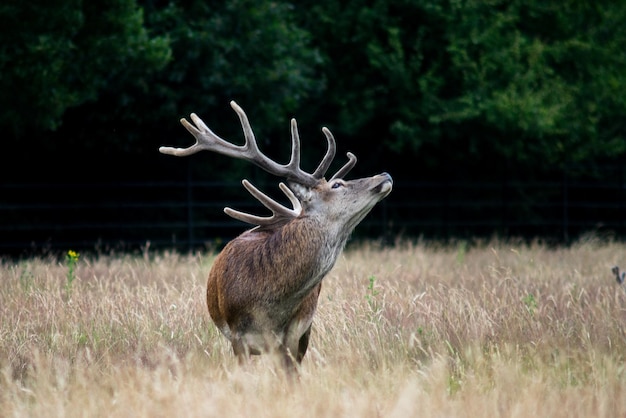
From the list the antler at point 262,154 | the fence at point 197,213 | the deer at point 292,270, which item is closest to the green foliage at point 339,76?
the fence at point 197,213

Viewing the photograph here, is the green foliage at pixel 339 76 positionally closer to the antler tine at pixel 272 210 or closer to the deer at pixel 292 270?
the antler tine at pixel 272 210

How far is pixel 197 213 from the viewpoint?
715 inches

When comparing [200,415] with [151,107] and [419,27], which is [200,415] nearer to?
[151,107]

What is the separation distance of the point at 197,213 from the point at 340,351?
40.4ft

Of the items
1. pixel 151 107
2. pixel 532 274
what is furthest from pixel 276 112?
pixel 532 274

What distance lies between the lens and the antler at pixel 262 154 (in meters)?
6.48

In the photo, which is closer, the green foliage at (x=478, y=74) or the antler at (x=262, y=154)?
the antler at (x=262, y=154)

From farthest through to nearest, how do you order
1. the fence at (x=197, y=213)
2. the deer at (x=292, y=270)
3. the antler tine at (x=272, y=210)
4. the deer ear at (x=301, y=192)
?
1. the fence at (x=197, y=213)
2. the antler tine at (x=272, y=210)
3. the deer ear at (x=301, y=192)
4. the deer at (x=292, y=270)

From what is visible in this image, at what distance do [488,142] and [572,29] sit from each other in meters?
2.88

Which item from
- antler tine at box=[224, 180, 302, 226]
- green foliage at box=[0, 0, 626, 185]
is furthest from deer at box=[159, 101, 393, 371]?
green foliage at box=[0, 0, 626, 185]

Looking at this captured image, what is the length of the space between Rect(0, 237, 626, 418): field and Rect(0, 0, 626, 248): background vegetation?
436 cm

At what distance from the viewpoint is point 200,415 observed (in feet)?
14.2

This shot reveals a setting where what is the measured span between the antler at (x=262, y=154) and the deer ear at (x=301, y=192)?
0.03 meters

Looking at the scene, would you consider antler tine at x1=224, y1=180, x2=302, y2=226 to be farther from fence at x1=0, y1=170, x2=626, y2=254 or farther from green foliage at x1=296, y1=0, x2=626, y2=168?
green foliage at x1=296, y1=0, x2=626, y2=168
